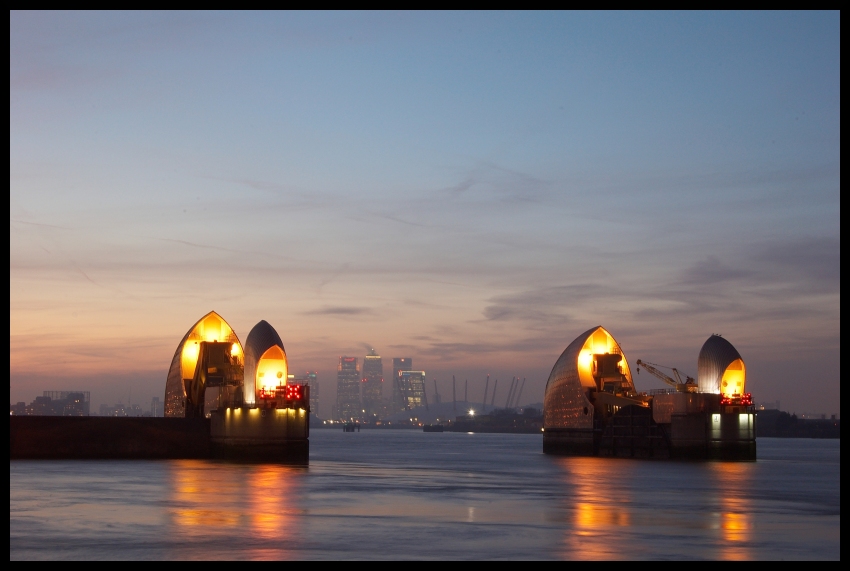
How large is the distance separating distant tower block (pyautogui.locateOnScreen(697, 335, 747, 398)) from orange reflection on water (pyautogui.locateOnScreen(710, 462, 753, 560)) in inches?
796

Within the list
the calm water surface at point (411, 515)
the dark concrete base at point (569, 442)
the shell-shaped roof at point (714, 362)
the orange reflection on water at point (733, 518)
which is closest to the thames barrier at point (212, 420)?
the calm water surface at point (411, 515)

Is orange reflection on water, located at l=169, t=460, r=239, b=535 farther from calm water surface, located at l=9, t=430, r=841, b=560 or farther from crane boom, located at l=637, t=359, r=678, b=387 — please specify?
crane boom, located at l=637, t=359, r=678, b=387

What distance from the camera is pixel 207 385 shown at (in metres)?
76.6

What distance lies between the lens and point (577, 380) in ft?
282

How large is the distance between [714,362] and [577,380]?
10.6 metres

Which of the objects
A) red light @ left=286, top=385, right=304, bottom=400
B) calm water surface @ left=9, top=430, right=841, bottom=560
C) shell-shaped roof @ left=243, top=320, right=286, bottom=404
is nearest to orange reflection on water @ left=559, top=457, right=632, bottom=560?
calm water surface @ left=9, top=430, right=841, bottom=560

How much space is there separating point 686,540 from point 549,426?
2474 inches

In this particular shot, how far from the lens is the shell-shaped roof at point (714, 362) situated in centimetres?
8081

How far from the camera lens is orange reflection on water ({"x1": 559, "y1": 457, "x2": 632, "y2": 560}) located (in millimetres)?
25250

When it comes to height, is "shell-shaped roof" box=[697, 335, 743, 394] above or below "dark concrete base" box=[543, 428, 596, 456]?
above

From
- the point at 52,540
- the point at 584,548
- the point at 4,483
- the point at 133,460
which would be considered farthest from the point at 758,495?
the point at 133,460

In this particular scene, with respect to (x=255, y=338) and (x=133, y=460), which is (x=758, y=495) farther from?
(x=133, y=460)

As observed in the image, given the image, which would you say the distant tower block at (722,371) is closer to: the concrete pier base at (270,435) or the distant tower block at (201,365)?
the concrete pier base at (270,435)

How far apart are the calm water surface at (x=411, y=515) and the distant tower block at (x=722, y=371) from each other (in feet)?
75.3
